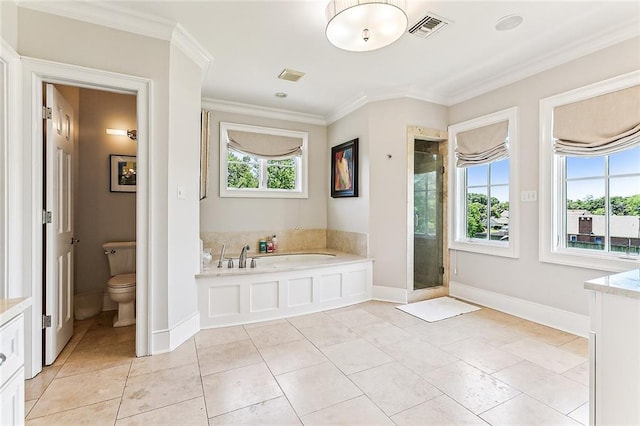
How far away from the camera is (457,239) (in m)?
3.98

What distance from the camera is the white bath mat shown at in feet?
10.9

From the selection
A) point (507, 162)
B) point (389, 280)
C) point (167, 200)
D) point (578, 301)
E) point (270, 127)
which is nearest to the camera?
point (167, 200)

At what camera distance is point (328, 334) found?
2.87m

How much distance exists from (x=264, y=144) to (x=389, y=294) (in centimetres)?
272

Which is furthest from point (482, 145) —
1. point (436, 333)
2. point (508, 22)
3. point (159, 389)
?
point (159, 389)

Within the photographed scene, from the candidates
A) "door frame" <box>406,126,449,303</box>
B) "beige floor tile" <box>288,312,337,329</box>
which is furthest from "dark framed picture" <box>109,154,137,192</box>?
"door frame" <box>406,126,449,303</box>

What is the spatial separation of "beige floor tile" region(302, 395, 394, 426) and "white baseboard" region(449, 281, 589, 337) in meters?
2.25

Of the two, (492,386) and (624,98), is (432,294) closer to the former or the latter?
(492,386)

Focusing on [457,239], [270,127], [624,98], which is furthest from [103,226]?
[624,98]

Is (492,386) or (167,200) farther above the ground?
(167,200)

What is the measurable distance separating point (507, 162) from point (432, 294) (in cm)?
185

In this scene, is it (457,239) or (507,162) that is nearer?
(507,162)

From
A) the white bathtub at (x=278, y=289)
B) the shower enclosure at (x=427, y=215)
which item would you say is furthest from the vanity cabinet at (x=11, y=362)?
the shower enclosure at (x=427, y=215)

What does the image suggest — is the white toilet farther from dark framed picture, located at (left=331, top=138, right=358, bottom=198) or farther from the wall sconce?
dark framed picture, located at (left=331, top=138, right=358, bottom=198)
